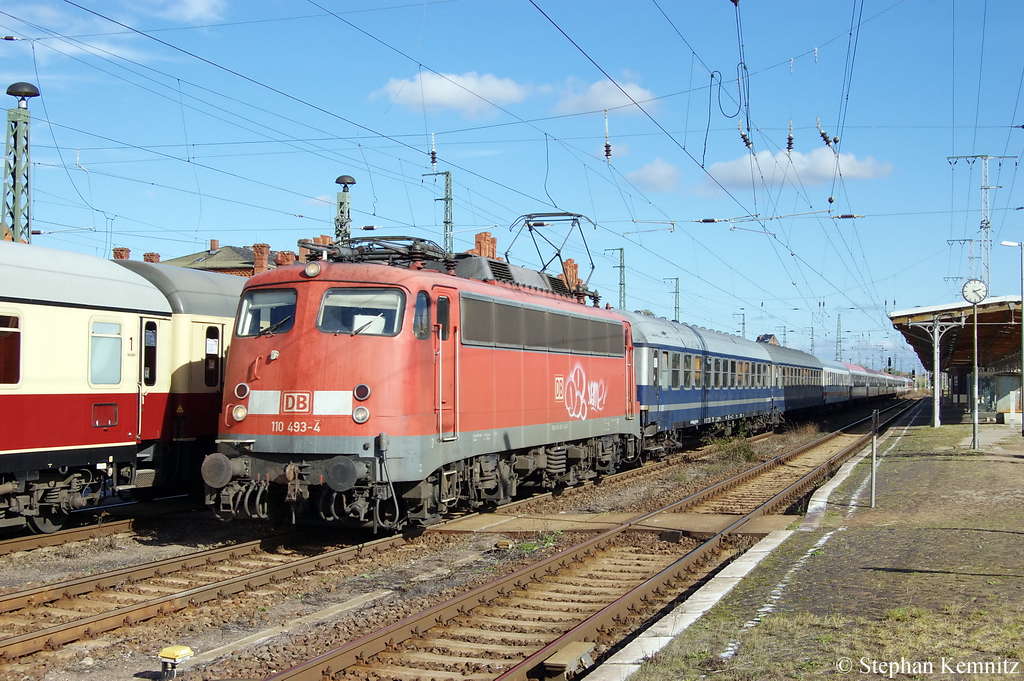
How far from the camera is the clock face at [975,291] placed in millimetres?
27875

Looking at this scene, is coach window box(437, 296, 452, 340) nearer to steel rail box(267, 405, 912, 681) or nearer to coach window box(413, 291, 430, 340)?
coach window box(413, 291, 430, 340)

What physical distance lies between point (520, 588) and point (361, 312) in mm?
3977

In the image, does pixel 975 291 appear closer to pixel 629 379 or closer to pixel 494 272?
pixel 629 379

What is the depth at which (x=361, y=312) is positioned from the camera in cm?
1146

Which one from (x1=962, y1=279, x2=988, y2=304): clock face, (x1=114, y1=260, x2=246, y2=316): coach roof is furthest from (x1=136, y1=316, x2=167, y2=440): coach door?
(x1=962, y1=279, x2=988, y2=304): clock face

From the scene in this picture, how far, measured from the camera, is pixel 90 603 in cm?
911

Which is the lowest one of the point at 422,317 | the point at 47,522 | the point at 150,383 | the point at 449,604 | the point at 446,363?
the point at 449,604

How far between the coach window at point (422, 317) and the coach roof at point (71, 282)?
462cm

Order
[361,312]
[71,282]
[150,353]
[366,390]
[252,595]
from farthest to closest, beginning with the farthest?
[150,353] → [71,282] → [361,312] → [366,390] → [252,595]

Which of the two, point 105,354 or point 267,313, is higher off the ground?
point 267,313

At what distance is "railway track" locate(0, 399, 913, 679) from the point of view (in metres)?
7.48

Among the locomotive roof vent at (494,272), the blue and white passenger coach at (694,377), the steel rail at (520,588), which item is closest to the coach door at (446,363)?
the locomotive roof vent at (494,272)

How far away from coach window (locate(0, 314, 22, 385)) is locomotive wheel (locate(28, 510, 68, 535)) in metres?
2.06

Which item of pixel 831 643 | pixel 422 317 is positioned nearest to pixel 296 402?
pixel 422 317
